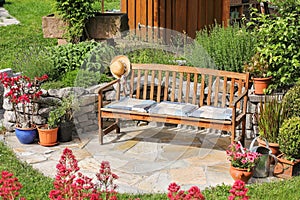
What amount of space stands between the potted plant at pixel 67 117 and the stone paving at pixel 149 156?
103 mm

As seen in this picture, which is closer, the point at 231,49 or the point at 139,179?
the point at 139,179

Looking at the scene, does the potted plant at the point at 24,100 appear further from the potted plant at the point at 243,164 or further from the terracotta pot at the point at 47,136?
the potted plant at the point at 243,164

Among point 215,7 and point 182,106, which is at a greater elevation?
point 215,7

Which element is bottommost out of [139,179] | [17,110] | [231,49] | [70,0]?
[139,179]

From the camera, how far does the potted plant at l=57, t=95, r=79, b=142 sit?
596 centimetres

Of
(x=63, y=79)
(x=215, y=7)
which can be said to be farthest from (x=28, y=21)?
(x=63, y=79)

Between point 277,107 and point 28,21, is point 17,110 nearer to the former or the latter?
point 277,107

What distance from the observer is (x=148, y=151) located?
574cm

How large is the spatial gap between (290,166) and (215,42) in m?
2.21

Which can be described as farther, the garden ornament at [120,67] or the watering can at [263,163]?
the garden ornament at [120,67]

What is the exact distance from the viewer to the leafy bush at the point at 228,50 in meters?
6.39

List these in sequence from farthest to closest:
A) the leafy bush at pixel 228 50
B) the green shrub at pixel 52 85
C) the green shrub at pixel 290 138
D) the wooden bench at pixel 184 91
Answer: the leafy bush at pixel 228 50 < the green shrub at pixel 52 85 < the wooden bench at pixel 184 91 < the green shrub at pixel 290 138

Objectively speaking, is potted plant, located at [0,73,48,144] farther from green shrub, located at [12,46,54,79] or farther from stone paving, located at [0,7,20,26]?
stone paving, located at [0,7,20,26]

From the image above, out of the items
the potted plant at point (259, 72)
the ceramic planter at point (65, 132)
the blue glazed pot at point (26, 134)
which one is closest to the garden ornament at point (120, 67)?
the ceramic planter at point (65, 132)
